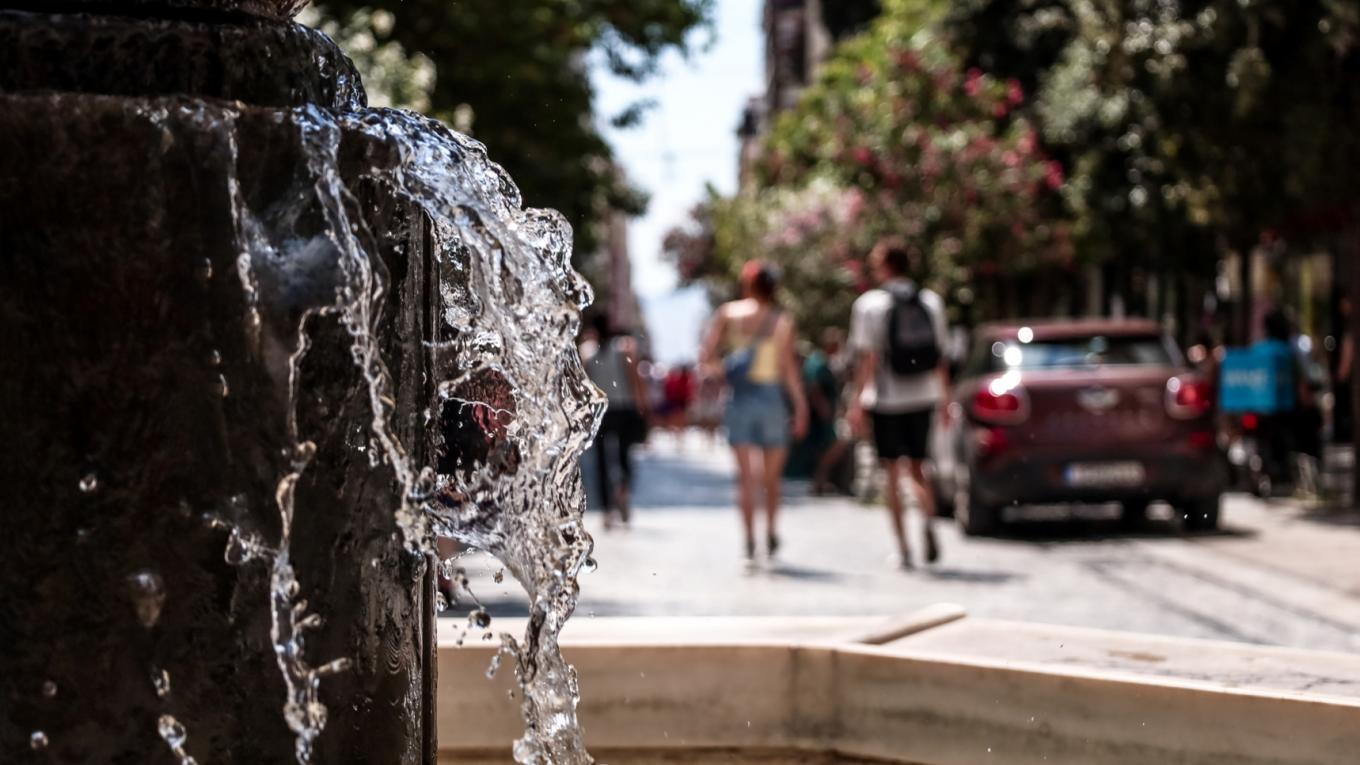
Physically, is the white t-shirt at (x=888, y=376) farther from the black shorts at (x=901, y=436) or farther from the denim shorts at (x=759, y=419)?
the denim shorts at (x=759, y=419)

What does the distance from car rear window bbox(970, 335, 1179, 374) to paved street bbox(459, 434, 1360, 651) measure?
1.21m

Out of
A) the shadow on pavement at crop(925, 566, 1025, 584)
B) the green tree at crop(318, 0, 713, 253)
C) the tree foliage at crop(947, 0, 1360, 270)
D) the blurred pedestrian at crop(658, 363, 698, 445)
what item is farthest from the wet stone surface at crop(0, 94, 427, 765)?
the blurred pedestrian at crop(658, 363, 698, 445)

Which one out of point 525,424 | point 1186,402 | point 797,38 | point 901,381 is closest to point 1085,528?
point 1186,402

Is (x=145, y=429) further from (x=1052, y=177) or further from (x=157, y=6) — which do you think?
(x=1052, y=177)

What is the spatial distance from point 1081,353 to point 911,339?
3.23 m

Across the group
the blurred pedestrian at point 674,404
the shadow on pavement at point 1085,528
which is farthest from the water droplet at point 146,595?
the blurred pedestrian at point 674,404

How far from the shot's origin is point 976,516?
15180 millimetres

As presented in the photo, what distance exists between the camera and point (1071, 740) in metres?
4.08

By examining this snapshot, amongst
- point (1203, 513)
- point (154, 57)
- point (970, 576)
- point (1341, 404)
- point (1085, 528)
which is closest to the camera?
point (154, 57)

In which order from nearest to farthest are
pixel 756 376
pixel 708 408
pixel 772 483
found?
1. pixel 756 376
2. pixel 772 483
3. pixel 708 408

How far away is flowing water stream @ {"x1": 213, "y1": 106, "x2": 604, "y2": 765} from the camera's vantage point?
2.92m

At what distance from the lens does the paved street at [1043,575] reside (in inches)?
386

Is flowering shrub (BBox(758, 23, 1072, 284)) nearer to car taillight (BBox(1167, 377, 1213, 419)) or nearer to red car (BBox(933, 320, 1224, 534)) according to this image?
red car (BBox(933, 320, 1224, 534))

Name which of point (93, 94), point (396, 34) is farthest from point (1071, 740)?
point (396, 34)
